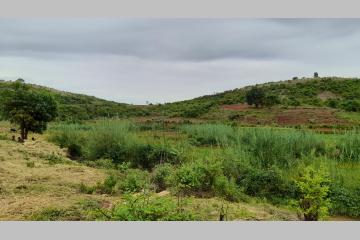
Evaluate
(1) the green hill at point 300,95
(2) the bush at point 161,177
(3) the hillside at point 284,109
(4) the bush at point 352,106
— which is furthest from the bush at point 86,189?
(1) the green hill at point 300,95

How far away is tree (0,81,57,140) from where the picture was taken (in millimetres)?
17969

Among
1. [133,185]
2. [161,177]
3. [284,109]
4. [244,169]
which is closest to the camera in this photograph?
[133,185]

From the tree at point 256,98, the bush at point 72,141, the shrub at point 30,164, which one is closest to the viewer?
the shrub at point 30,164

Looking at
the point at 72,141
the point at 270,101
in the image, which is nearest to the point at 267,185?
the point at 72,141

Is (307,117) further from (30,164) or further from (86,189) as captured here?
(86,189)

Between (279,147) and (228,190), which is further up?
(279,147)

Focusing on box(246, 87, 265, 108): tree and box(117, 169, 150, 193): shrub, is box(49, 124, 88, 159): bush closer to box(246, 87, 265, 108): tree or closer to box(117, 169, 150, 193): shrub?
box(117, 169, 150, 193): shrub

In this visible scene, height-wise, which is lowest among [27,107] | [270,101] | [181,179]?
[181,179]

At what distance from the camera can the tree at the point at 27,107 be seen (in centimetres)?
1797

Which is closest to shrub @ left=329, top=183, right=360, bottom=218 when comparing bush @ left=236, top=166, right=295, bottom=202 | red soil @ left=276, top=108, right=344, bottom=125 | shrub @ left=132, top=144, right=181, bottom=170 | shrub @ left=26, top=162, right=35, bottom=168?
bush @ left=236, top=166, right=295, bottom=202

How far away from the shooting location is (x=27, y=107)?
17984mm

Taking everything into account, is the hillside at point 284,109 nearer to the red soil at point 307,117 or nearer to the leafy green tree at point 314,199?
the red soil at point 307,117

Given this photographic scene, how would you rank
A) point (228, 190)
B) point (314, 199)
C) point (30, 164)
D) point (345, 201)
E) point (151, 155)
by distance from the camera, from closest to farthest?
point (314, 199)
point (228, 190)
point (345, 201)
point (30, 164)
point (151, 155)

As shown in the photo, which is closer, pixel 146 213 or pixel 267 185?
pixel 146 213
